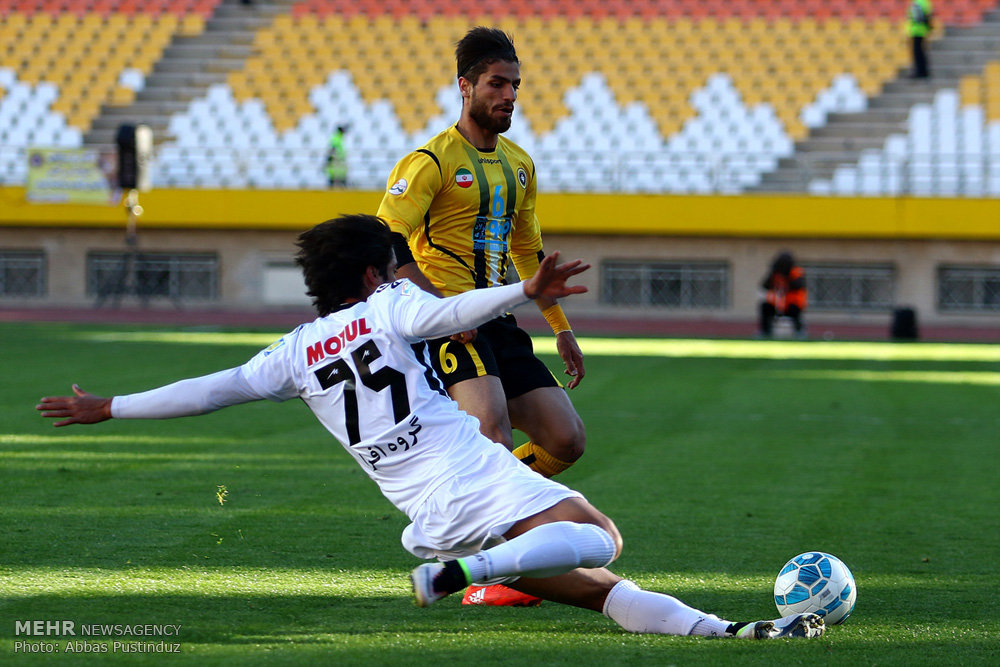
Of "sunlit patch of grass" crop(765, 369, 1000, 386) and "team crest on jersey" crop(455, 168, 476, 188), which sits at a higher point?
"team crest on jersey" crop(455, 168, 476, 188)

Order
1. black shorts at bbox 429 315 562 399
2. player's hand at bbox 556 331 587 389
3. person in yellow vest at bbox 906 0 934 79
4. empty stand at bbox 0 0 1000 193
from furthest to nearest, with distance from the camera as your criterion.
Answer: person in yellow vest at bbox 906 0 934 79
empty stand at bbox 0 0 1000 193
player's hand at bbox 556 331 587 389
black shorts at bbox 429 315 562 399

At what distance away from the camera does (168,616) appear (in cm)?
438

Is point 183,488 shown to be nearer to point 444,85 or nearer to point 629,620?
point 629,620

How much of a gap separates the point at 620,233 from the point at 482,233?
2221cm

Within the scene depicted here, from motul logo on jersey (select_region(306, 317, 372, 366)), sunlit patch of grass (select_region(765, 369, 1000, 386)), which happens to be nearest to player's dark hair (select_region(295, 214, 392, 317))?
motul logo on jersey (select_region(306, 317, 372, 366))

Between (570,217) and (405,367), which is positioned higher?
(570,217)

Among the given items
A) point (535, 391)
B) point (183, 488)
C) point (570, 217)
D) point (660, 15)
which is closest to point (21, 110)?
point (570, 217)

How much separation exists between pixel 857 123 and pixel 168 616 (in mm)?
26044

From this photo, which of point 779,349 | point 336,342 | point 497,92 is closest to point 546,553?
point 336,342

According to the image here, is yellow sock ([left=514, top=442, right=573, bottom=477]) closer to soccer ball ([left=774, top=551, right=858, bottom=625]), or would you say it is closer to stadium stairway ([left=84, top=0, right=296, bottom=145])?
soccer ball ([left=774, top=551, right=858, bottom=625])

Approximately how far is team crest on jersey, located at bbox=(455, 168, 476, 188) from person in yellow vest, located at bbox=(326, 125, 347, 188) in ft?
70.7

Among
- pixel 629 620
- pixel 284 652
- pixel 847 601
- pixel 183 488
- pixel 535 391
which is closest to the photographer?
pixel 284 652

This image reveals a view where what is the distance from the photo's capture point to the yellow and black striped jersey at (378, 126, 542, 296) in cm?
522

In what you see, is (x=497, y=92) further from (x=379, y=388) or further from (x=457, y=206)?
(x=379, y=388)
